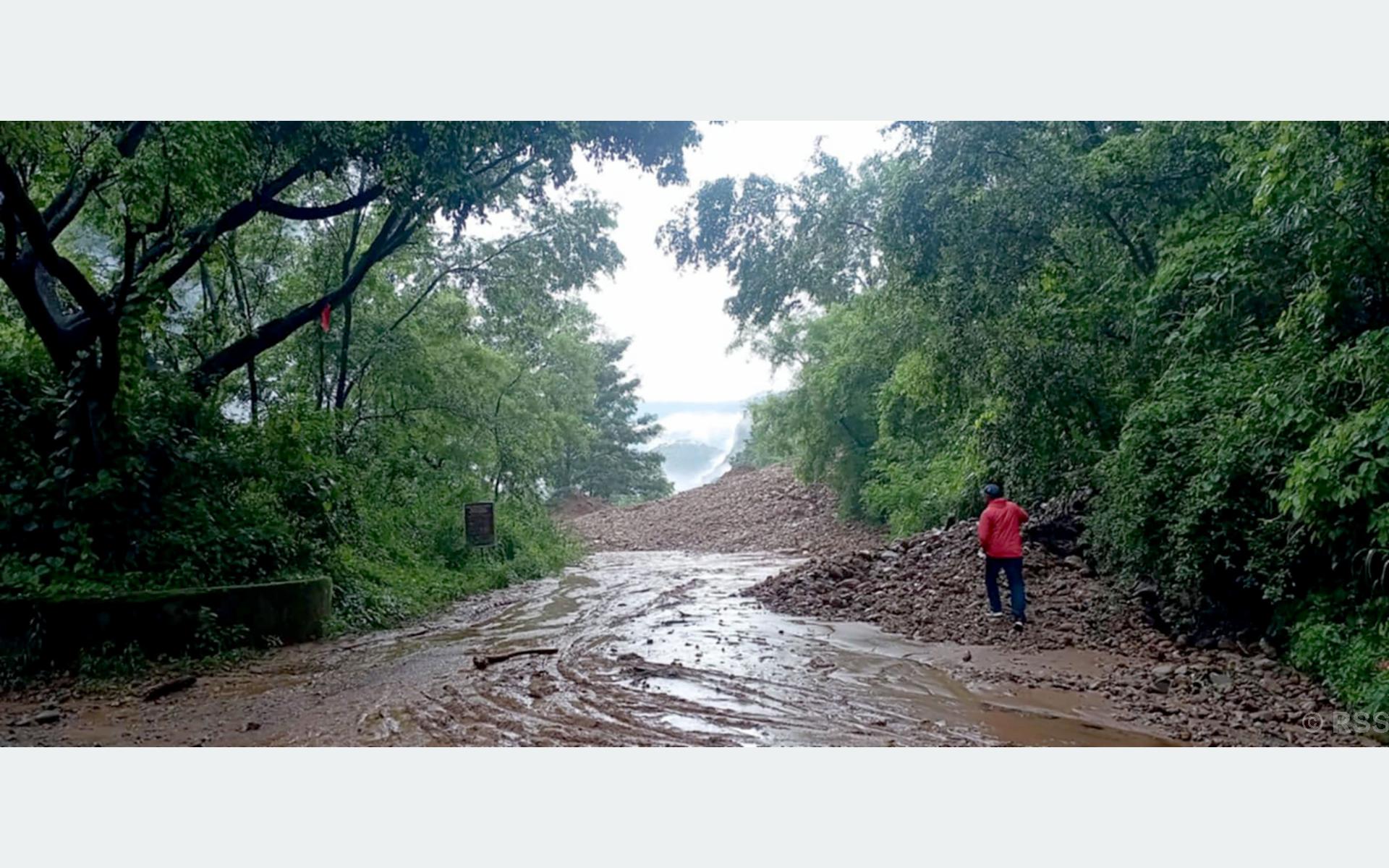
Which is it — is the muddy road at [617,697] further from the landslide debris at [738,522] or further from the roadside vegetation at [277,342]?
the landslide debris at [738,522]

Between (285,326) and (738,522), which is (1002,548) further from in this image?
(738,522)

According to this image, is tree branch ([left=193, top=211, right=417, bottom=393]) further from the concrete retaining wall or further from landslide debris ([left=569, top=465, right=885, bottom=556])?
Result: landslide debris ([left=569, top=465, right=885, bottom=556])

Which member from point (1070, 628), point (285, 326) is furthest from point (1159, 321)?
point (285, 326)

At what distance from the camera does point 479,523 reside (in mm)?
14352

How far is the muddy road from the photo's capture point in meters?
5.27

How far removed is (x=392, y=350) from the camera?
47.1 ft

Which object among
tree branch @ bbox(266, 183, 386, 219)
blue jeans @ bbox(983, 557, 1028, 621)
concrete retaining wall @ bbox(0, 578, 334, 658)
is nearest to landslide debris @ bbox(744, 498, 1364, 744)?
blue jeans @ bbox(983, 557, 1028, 621)

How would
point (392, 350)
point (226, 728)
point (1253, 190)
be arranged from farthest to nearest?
1. point (392, 350)
2. point (1253, 190)
3. point (226, 728)

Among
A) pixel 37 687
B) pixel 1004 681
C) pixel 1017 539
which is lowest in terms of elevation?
pixel 1004 681

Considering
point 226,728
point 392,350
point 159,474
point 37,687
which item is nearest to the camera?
point 226,728

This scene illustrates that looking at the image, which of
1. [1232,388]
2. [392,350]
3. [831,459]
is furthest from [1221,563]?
[831,459]

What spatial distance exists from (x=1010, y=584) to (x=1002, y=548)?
1.24 ft

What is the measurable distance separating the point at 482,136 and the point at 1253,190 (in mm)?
7745

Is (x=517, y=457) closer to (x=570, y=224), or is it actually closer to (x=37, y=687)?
(x=570, y=224)
